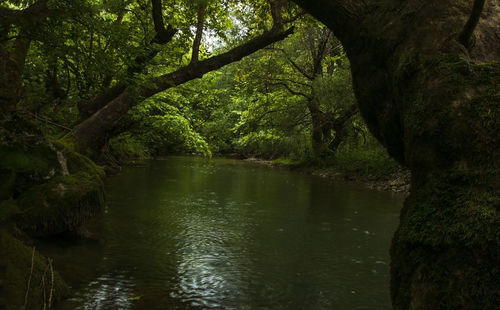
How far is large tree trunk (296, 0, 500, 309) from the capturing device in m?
1.98

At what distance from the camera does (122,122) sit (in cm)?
1241

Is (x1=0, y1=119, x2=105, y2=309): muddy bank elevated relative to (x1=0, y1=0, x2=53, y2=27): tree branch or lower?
lower

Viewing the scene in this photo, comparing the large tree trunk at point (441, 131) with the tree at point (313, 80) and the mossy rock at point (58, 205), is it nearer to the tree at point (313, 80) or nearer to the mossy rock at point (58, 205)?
the mossy rock at point (58, 205)

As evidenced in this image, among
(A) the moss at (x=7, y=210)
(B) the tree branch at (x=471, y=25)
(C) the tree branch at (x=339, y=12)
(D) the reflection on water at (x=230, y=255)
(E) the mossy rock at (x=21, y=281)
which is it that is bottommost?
(D) the reflection on water at (x=230, y=255)

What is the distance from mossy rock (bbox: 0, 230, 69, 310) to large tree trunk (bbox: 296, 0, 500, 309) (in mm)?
2897

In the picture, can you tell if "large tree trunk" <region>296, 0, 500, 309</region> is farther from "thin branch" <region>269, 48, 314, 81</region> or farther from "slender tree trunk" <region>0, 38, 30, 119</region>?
"thin branch" <region>269, 48, 314, 81</region>

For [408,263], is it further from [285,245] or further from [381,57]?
[285,245]

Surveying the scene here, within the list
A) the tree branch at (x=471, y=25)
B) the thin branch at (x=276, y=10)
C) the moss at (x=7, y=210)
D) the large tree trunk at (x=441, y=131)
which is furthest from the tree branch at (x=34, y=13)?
the thin branch at (x=276, y=10)

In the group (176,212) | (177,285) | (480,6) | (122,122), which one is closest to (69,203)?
(177,285)

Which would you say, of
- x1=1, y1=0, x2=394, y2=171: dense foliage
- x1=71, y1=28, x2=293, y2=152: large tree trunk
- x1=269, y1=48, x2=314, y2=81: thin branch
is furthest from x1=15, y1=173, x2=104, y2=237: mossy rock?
x1=269, y1=48, x2=314, y2=81: thin branch

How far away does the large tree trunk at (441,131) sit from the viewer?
6.48ft

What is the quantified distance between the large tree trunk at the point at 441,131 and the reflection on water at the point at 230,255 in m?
2.38

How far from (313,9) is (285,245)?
441 centimetres

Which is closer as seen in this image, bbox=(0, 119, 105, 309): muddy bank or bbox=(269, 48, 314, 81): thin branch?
bbox=(0, 119, 105, 309): muddy bank
